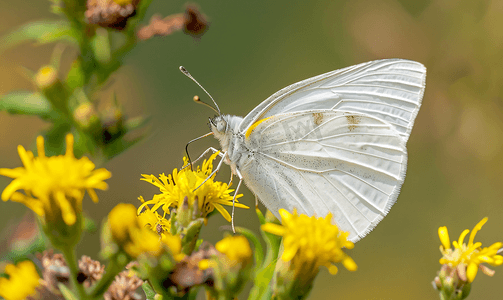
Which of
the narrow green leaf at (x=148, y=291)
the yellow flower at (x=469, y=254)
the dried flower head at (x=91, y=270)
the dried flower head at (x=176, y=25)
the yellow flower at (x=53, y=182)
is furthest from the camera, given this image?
the dried flower head at (x=176, y=25)

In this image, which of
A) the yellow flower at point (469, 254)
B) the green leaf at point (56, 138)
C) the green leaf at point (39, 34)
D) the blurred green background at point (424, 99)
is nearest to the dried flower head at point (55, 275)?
the green leaf at point (56, 138)

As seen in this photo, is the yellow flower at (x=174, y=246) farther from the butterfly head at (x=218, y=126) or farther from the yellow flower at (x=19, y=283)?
the butterfly head at (x=218, y=126)

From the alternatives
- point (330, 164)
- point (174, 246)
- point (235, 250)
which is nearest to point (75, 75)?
point (174, 246)

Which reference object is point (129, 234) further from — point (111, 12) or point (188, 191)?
point (111, 12)

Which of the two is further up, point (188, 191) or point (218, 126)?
point (218, 126)

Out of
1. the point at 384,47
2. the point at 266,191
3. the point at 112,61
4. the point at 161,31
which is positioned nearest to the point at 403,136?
the point at 266,191

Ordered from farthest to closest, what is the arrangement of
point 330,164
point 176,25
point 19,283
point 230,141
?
1. point 330,164
2. point 230,141
3. point 176,25
4. point 19,283
